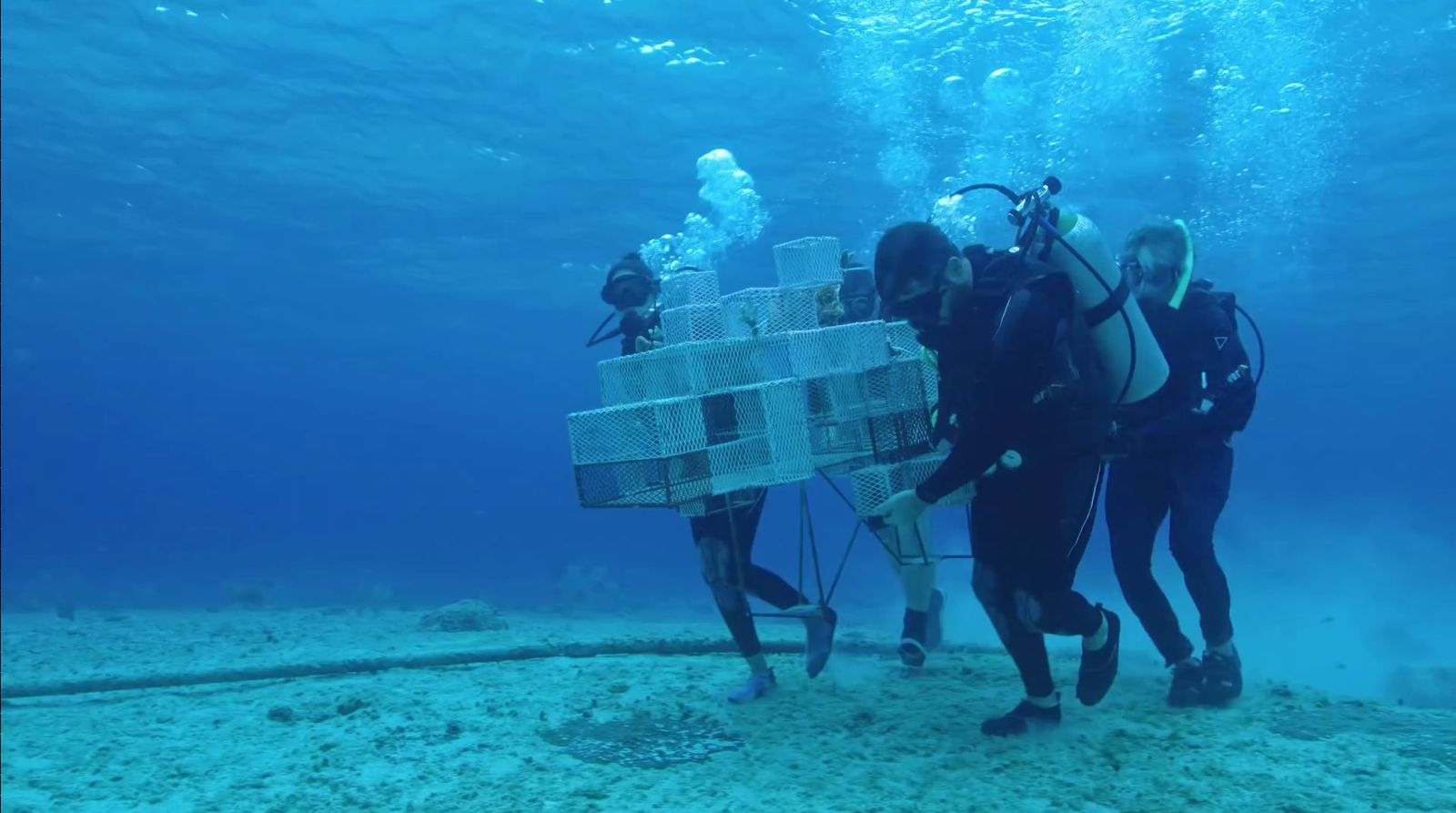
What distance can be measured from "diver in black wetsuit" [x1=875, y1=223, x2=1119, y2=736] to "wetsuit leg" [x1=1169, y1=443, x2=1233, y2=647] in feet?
2.96

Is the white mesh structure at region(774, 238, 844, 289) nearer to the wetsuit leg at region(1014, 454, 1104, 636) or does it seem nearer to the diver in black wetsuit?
the diver in black wetsuit

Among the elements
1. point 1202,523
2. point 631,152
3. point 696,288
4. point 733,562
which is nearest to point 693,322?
point 696,288

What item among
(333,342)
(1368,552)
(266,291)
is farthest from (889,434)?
(333,342)

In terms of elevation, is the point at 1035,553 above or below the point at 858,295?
below

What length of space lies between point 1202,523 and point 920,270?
2.63m

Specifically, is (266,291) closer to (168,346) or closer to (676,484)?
(168,346)

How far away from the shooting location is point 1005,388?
4.11 metres

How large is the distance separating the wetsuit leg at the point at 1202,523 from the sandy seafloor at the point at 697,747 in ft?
1.83

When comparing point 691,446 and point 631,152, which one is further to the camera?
point 631,152

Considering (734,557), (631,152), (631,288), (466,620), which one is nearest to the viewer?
(734,557)

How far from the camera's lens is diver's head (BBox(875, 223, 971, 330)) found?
4.19m

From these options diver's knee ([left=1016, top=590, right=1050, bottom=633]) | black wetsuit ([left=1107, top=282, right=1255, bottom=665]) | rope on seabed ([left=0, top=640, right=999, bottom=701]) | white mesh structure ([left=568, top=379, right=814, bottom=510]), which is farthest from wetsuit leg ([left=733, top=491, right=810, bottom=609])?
black wetsuit ([left=1107, top=282, right=1255, bottom=665])

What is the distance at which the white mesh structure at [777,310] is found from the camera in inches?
223

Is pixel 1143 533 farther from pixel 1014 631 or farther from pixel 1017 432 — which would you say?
pixel 1017 432
